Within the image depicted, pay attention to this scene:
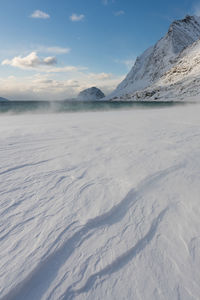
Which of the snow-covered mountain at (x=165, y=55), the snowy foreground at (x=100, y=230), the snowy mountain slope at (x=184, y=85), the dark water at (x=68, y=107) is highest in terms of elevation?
the snow-covered mountain at (x=165, y=55)

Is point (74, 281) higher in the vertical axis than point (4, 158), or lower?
lower

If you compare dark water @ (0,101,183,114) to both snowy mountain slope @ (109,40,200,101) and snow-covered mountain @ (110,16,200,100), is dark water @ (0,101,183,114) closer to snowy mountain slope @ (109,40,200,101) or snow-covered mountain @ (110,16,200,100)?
snowy mountain slope @ (109,40,200,101)

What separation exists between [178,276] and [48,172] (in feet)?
6.66

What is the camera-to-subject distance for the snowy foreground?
1.02 meters

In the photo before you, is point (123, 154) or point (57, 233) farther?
point (123, 154)

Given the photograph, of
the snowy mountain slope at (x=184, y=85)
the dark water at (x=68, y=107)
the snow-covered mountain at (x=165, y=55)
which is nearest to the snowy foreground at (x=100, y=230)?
the dark water at (x=68, y=107)

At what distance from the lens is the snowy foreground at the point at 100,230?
1.02 m

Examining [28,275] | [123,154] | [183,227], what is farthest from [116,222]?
[123,154]

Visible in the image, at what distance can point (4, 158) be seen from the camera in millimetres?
3070

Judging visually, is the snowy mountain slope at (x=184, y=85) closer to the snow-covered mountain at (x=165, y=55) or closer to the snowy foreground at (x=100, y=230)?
the snow-covered mountain at (x=165, y=55)

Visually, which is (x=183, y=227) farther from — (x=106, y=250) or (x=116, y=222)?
(x=106, y=250)

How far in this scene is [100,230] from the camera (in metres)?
1.40

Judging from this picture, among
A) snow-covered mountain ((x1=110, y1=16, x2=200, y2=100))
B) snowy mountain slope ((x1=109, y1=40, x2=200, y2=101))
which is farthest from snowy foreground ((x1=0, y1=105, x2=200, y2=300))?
snow-covered mountain ((x1=110, y1=16, x2=200, y2=100))

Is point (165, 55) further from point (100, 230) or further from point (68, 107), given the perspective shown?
point (100, 230)
